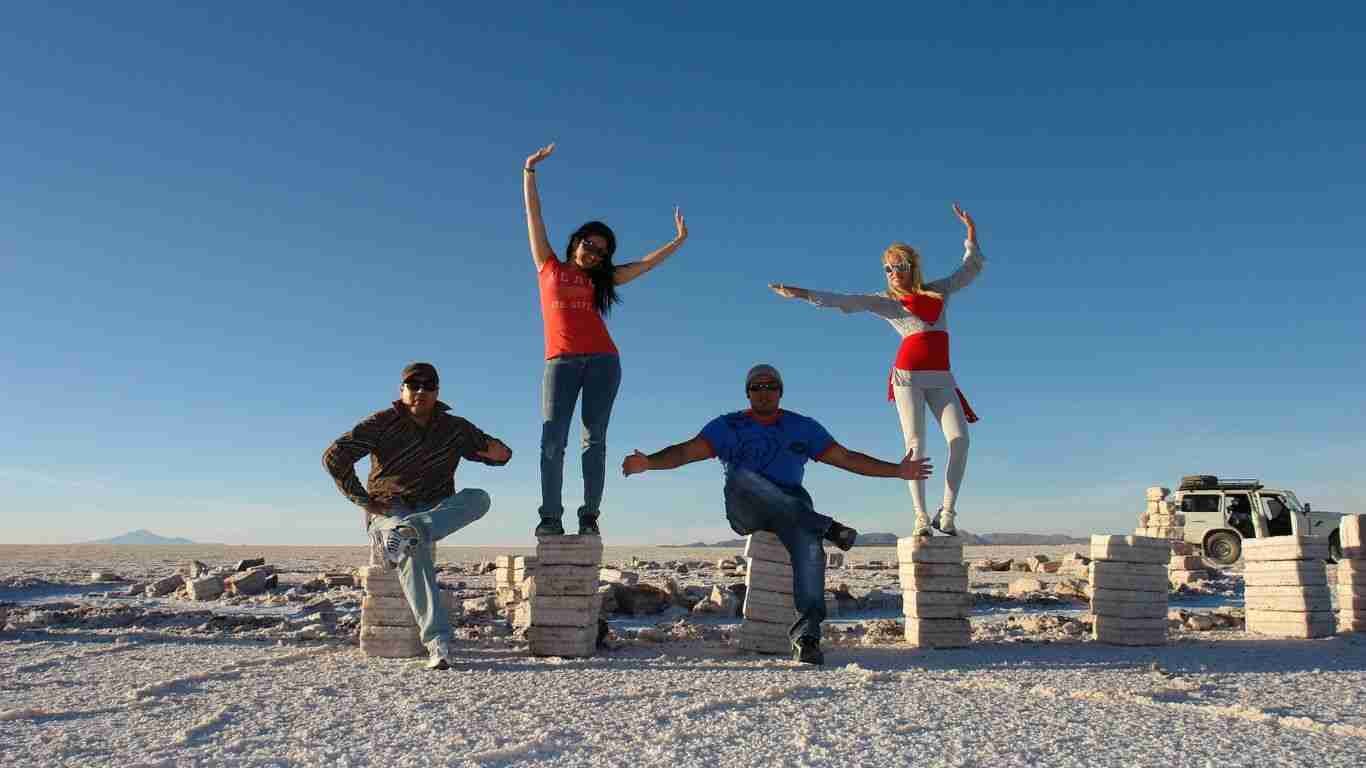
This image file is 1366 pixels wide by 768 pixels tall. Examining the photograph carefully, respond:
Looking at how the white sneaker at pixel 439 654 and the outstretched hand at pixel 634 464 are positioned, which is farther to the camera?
the outstretched hand at pixel 634 464

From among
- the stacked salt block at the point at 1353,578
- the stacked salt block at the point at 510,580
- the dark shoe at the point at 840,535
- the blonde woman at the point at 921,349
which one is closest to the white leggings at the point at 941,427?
the blonde woman at the point at 921,349

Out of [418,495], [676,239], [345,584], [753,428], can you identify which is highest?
[676,239]

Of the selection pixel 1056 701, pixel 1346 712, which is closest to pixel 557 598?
pixel 1056 701

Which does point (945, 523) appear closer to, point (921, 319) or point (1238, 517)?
point (921, 319)

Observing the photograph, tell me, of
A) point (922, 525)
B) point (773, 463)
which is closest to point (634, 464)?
point (773, 463)

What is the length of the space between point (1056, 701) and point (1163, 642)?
3183 mm

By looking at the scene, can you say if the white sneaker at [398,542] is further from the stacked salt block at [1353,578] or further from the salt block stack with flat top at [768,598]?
the stacked salt block at [1353,578]

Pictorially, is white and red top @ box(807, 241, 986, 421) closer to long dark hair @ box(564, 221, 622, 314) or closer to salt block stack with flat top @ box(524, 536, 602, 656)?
long dark hair @ box(564, 221, 622, 314)

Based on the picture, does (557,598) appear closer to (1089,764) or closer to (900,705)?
(900,705)

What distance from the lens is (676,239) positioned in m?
7.10

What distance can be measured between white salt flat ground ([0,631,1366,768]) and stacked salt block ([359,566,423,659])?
0.18 m

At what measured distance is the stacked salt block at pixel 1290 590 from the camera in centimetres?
774

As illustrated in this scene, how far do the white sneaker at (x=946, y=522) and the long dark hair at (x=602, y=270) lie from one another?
10.1 ft

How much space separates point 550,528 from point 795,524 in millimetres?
1719
